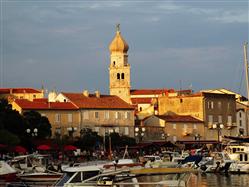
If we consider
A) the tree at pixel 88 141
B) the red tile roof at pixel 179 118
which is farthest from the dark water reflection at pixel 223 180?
the red tile roof at pixel 179 118

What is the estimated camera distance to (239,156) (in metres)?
68.0

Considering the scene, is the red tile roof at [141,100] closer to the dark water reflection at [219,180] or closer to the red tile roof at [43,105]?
the red tile roof at [43,105]

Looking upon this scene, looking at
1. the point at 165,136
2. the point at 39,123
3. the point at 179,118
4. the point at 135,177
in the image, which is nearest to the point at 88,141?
the point at 39,123

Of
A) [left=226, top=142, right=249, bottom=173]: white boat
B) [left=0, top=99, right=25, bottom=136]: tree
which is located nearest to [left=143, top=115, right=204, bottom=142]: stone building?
[left=0, top=99, right=25, bottom=136]: tree

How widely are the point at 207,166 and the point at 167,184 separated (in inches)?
1470

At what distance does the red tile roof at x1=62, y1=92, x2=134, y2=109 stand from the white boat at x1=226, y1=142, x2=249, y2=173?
139 ft

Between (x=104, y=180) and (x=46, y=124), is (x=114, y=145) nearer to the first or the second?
(x=46, y=124)

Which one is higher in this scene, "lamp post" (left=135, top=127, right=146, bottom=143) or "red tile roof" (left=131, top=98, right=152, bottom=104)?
"red tile roof" (left=131, top=98, right=152, bottom=104)

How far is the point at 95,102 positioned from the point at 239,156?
4825 cm

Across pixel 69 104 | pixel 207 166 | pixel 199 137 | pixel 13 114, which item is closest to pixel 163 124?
pixel 199 137

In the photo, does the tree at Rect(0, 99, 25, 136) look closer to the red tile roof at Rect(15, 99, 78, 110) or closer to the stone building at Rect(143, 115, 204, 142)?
the red tile roof at Rect(15, 99, 78, 110)

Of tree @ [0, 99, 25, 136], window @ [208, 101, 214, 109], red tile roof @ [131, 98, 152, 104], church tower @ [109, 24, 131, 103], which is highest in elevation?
church tower @ [109, 24, 131, 103]

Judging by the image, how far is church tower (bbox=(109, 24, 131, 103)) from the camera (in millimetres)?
160625

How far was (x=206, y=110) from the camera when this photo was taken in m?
124
